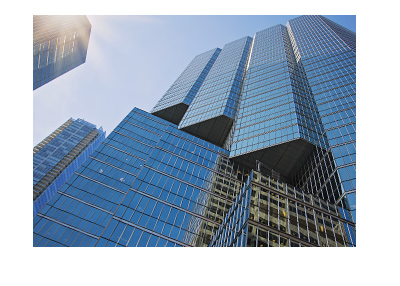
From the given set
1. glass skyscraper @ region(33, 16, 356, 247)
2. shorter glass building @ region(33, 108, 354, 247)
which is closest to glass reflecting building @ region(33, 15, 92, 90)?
glass skyscraper @ region(33, 16, 356, 247)

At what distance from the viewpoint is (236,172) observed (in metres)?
58.8

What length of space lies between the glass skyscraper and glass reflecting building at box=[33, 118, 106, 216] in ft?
265

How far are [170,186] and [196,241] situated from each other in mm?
10536

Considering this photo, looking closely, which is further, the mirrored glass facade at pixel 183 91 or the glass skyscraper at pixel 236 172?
the mirrored glass facade at pixel 183 91

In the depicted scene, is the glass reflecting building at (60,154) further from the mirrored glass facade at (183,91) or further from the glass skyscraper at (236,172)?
the glass skyscraper at (236,172)

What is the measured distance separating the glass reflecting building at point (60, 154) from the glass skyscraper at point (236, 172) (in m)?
80.7

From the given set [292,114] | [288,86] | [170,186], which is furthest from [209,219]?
[288,86]

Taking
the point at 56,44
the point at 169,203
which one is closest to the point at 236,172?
the point at 169,203

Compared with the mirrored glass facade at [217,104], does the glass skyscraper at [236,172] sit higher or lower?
lower

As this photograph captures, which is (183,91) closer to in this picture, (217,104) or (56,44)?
(217,104)

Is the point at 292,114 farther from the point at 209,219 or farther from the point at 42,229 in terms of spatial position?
the point at 42,229

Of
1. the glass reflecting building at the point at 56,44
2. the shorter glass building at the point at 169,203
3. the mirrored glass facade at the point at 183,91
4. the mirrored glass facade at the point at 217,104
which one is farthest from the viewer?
the mirrored glass facade at the point at 183,91

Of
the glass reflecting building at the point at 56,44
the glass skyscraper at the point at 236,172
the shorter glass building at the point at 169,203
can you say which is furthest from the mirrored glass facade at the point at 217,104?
the glass reflecting building at the point at 56,44

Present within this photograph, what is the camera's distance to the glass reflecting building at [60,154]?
13675 centimetres
